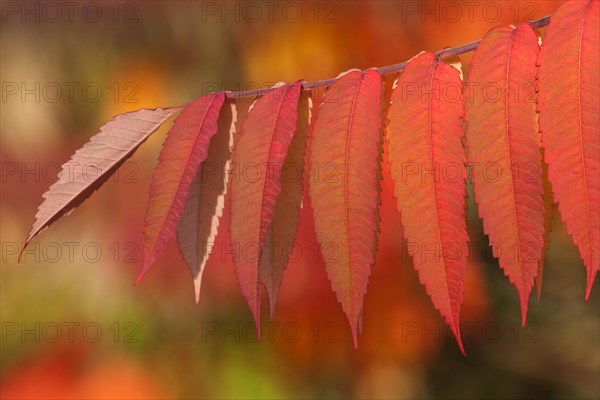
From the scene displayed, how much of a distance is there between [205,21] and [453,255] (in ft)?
9.11

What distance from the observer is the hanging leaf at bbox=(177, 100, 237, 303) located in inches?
24.0

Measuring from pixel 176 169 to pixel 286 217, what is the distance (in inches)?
3.6

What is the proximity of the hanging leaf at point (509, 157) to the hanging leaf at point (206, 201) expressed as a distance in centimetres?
21

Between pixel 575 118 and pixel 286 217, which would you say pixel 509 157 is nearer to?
pixel 575 118

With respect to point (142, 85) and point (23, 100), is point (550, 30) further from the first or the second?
point (23, 100)

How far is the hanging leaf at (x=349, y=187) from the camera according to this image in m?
0.50

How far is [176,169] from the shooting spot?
55 cm

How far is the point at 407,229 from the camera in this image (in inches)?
19.3

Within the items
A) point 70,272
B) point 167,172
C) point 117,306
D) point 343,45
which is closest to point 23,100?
point 70,272

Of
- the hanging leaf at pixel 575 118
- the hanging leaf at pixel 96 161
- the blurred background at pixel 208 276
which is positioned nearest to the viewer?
the hanging leaf at pixel 575 118

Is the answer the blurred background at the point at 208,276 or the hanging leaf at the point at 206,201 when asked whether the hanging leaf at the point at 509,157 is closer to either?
the hanging leaf at the point at 206,201

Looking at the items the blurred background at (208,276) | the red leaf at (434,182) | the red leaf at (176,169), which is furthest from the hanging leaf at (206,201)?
the blurred background at (208,276)

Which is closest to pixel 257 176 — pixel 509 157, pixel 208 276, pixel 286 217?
pixel 286 217

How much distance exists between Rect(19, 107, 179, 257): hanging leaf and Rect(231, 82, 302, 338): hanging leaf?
9cm
